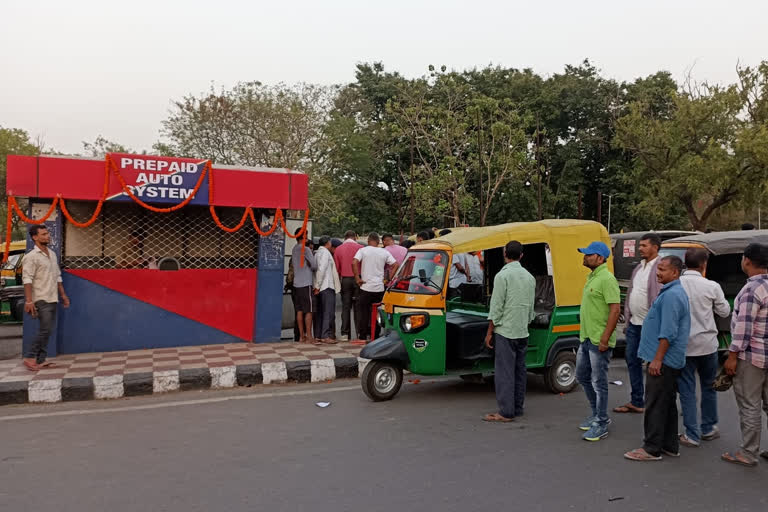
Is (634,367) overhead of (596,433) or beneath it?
overhead

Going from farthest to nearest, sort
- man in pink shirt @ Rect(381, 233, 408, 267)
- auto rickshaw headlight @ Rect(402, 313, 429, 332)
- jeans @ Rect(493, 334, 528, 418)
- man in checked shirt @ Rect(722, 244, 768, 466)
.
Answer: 1. man in pink shirt @ Rect(381, 233, 408, 267)
2. auto rickshaw headlight @ Rect(402, 313, 429, 332)
3. jeans @ Rect(493, 334, 528, 418)
4. man in checked shirt @ Rect(722, 244, 768, 466)

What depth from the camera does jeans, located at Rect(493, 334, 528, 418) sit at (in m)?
5.75

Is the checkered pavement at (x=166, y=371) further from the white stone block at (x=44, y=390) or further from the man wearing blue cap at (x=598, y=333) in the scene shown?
the man wearing blue cap at (x=598, y=333)

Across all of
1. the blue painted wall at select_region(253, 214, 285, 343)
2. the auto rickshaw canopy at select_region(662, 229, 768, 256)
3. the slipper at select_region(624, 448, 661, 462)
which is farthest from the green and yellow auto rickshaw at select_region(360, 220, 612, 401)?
the blue painted wall at select_region(253, 214, 285, 343)

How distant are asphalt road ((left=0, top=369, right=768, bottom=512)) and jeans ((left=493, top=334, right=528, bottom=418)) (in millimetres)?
189

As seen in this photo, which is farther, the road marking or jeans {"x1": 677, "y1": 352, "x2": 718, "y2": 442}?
the road marking

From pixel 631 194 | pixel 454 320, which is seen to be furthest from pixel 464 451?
pixel 631 194

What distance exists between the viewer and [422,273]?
22.3ft

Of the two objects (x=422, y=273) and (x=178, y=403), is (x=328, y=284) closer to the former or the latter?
(x=422, y=273)

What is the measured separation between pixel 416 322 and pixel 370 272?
9.85 feet

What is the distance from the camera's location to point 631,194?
35.2 metres

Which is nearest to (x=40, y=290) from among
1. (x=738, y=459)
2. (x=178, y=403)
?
(x=178, y=403)

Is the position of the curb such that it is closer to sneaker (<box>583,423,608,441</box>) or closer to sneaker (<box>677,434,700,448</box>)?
sneaker (<box>583,423,608,441</box>)

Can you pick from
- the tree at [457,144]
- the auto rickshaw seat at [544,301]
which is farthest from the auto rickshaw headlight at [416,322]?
the tree at [457,144]
